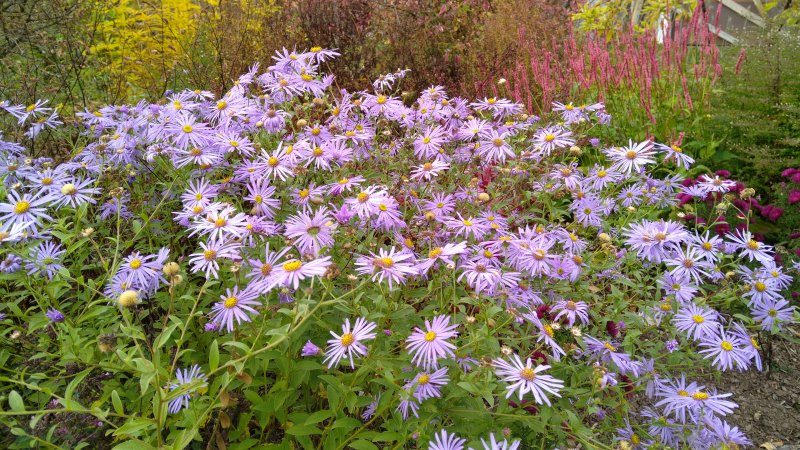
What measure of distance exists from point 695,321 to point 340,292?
39.1 inches

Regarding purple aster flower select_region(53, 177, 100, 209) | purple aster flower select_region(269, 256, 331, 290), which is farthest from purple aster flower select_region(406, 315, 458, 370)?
purple aster flower select_region(53, 177, 100, 209)

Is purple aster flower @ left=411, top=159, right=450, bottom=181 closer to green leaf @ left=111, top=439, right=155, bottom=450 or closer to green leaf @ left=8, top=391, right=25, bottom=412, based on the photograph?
green leaf @ left=111, top=439, right=155, bottom=450

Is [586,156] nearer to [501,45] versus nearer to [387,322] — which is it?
[501,45]

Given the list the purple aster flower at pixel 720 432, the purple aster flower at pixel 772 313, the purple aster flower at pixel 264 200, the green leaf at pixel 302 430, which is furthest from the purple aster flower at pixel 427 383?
the purple aster flower at pixel 772 313

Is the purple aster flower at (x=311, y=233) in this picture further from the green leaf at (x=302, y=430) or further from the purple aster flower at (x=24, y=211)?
the purple aster flower at (x=24, y=211)

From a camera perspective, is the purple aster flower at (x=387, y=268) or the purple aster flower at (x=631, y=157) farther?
the purple aster flower at (x=631, y=157)

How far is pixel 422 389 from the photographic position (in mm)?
1280

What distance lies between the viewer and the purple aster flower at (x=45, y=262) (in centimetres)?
→ 144

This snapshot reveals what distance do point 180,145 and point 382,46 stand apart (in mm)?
3221

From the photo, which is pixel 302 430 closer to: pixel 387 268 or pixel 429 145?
pixel 387 268

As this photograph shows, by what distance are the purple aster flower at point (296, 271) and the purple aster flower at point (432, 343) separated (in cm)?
26

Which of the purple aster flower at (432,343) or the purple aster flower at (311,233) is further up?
the purple aster flower at (311,233)

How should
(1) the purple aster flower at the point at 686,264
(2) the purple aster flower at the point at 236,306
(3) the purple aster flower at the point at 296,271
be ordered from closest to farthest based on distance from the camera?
1. (3) the purple aster flower at the point at 296,271
2. (2) the purple aster flower at the point at 236,306
3. (1) the purple aster flower at the point at 686,264

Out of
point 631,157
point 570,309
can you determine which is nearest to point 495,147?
point 631,157
